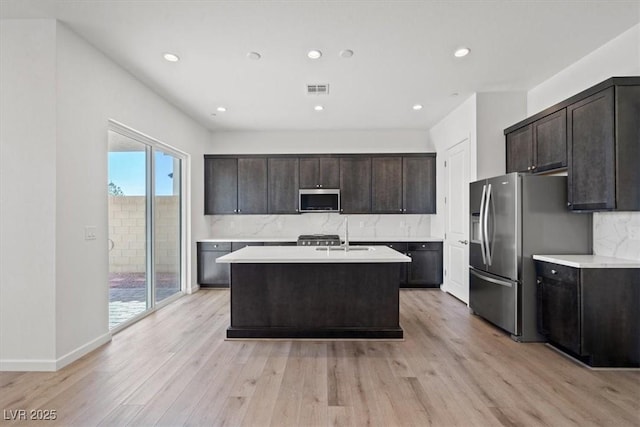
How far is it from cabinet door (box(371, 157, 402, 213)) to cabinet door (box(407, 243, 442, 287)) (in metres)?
0.80

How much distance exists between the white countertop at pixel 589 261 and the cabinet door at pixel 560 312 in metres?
0.18

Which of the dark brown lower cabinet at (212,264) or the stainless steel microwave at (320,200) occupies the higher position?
the stainless steel microwave at (320,200)

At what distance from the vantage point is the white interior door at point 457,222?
469cm

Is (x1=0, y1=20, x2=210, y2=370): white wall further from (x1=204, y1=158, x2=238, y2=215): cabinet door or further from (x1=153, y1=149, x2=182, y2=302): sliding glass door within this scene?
(x1=204, y1=158, x2=238, y2=215): cabinet door

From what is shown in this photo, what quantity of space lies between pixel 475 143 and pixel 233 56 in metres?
3.15

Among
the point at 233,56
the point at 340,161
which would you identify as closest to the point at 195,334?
the point at 233,56

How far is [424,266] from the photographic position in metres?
5.68

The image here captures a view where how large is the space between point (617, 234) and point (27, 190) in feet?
16.9

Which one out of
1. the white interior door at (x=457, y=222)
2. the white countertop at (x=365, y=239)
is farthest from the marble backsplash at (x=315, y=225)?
the white interior door at (x=457, y=222)

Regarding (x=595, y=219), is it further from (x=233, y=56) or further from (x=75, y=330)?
(x=75, y=330)

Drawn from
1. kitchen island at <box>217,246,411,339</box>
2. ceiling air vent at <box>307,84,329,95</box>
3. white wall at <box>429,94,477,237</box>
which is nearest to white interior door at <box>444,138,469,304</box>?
white wall at <box>429,94,477,237</box>

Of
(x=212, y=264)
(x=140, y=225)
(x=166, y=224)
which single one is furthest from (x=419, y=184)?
(x=140, y=225)

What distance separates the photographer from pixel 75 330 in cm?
288

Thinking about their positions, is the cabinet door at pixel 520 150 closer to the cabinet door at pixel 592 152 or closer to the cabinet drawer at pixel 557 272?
the cabinet door at pixel 592 152
